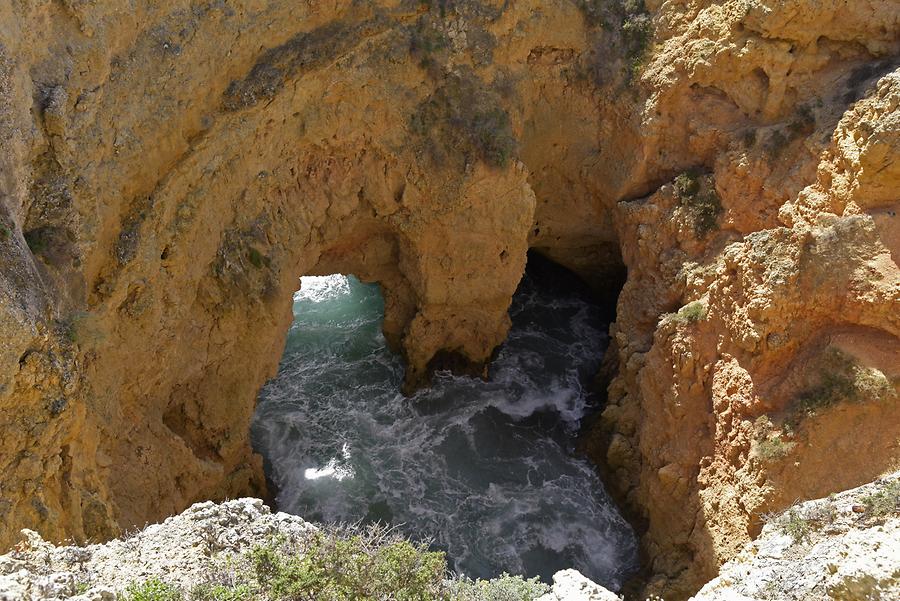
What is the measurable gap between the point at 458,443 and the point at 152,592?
12.3 meters

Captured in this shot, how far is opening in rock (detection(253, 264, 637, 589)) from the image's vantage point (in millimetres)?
16031

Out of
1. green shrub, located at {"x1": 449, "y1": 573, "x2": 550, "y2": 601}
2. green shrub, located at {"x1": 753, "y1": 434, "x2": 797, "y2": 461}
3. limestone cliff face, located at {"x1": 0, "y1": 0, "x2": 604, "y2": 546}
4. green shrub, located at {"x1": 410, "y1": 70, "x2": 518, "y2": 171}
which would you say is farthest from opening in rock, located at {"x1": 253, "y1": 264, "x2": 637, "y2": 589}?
green shrub, located at {"x1": 449, "y1": 573, "x2": 550, "y2": 601}

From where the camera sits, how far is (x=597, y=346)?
70.0ft

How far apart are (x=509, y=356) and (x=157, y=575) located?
49.0ft

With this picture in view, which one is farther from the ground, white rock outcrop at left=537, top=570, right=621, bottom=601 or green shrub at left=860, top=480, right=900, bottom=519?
green shrub at left=860, top=480, right=900, bottom=519

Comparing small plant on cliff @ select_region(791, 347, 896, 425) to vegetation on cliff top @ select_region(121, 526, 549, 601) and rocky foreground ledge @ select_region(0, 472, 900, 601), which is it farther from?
vegetation on cliff top @ select_region(121, 526, 549, 601)

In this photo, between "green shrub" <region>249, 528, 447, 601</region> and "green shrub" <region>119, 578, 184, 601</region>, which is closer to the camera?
"green shrub" <region>119, 578, 184, 601</region>

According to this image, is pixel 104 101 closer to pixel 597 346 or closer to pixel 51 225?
pixel 51 225

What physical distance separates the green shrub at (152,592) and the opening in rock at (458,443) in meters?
9.20

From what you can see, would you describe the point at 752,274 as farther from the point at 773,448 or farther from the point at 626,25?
the point at 626,25

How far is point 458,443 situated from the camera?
1831cm

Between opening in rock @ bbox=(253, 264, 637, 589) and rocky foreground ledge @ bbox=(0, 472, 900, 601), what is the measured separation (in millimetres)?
7574

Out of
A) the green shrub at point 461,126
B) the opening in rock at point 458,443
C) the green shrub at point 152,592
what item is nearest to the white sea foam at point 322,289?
the opening in rock at point 458,443

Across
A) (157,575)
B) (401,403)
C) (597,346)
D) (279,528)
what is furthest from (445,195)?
(157,575)
